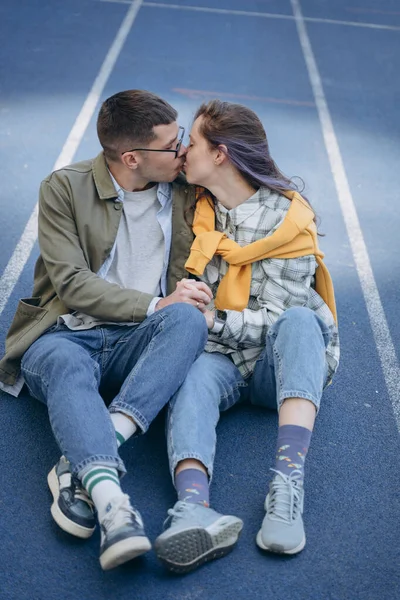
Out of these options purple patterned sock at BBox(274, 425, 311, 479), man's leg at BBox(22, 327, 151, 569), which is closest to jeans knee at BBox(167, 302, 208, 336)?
man's leg at BBox(22, 327, 151, 569)

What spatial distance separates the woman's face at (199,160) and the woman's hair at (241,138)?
0.03 m

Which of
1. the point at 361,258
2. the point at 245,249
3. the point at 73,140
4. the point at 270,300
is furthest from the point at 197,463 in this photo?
Answer: the point at 73,140

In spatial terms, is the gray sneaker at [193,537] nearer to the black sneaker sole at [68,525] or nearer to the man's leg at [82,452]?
the man's leg at [82,452]

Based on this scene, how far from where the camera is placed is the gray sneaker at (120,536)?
2.35 m

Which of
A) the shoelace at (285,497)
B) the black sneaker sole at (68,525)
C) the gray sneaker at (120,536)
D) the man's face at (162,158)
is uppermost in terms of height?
the man's face at (162,158)

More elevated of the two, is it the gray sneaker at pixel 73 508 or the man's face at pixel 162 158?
the man's face at pixel 162 158

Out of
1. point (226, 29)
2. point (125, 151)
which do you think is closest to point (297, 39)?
point (226, 29)

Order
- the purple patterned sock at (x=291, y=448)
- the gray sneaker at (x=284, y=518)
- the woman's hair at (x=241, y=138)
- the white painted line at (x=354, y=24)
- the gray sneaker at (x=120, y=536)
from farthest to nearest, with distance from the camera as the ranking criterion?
the white painted line at (x=354, y=24), the woman's hair at (x=241, y=138), the purple patterned sock at (x=291, y=448), the gray sneaker at (x=284, y=518), the gray sneaker at (x=120, y=536)

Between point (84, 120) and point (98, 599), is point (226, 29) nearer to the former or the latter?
point (84, 120)

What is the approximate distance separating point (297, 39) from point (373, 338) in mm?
6333

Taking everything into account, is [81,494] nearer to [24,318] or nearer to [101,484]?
[101,484]

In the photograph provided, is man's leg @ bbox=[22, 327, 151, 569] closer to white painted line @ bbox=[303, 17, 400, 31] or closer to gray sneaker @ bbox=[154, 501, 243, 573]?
gray sneaker @ bbox=[154, 501, 243, 573]

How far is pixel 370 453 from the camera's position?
326 cm

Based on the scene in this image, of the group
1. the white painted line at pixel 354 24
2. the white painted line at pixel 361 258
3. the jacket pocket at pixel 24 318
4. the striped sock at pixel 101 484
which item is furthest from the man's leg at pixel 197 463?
the white painted line at pixel 354 24
